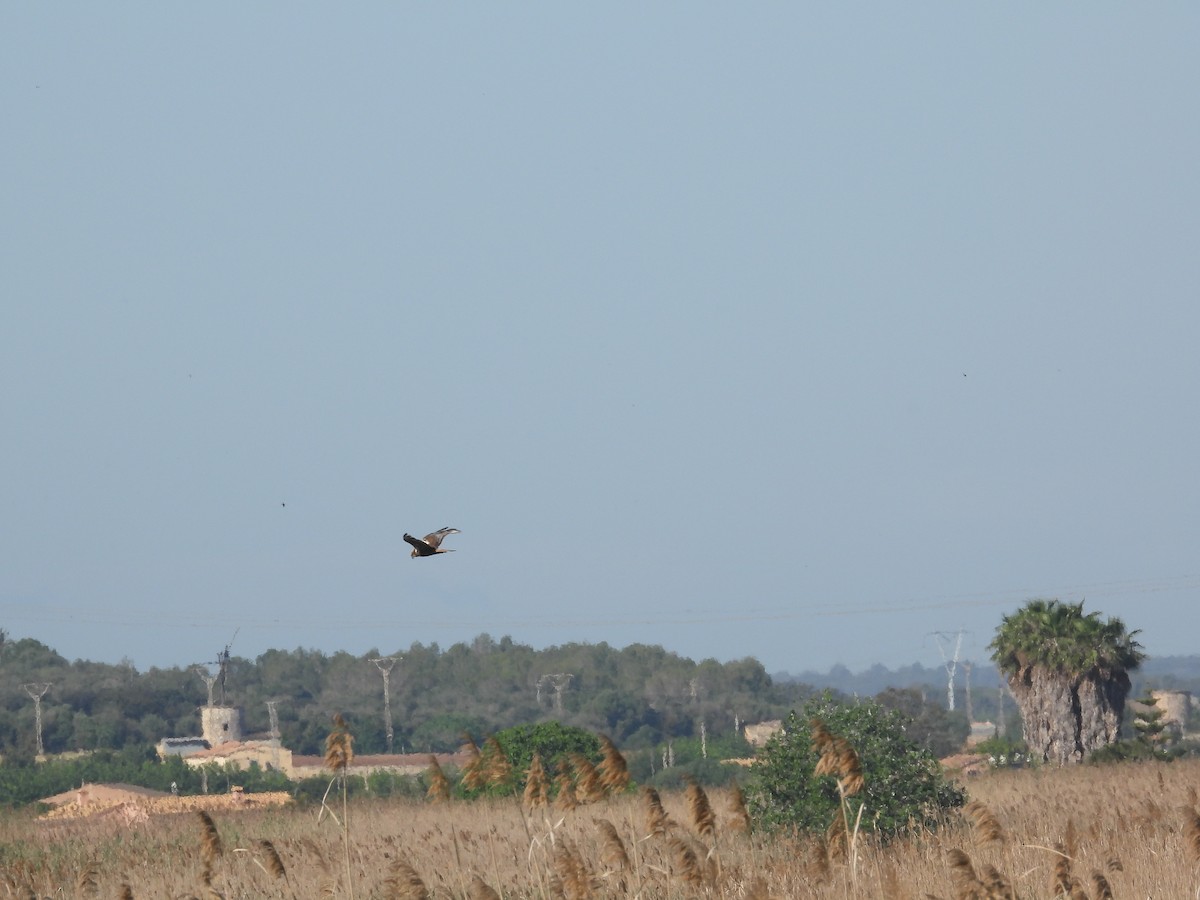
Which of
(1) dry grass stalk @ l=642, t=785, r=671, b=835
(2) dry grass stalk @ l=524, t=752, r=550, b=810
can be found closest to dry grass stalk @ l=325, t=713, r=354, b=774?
(2) dry grass stalk @ l=524, t=752, r=550, b=810

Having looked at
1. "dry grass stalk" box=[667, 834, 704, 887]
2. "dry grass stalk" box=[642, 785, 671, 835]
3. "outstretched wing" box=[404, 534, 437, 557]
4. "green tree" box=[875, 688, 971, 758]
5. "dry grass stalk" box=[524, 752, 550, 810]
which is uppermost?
"outstretched wing" box=[404, 534, 437, 557]

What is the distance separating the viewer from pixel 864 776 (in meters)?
20.4

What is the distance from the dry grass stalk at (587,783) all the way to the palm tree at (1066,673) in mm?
40494

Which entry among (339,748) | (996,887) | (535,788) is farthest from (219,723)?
(996,887)

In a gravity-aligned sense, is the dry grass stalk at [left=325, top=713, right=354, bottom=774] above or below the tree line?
above

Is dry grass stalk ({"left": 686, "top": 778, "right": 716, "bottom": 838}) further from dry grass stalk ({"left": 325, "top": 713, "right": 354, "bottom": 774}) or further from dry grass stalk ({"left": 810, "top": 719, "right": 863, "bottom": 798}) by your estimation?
dry grass stalk ({"left": 325, "top": 713, "right": 354, "bottom": 774})

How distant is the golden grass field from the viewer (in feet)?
34.6

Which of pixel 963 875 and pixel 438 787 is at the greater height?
pixel 438 787

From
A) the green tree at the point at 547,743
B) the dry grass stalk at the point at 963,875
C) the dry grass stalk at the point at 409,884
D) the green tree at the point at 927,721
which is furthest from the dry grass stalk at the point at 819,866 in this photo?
the green tree at the point at 927,721

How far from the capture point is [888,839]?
20.4 m

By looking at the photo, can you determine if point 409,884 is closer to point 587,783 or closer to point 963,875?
point 587,783

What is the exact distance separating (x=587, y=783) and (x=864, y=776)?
10.8 m

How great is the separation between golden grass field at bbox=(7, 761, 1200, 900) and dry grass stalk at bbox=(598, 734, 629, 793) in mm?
280

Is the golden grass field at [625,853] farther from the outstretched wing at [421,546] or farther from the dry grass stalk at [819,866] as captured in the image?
the outstretched wing at [421,546]
